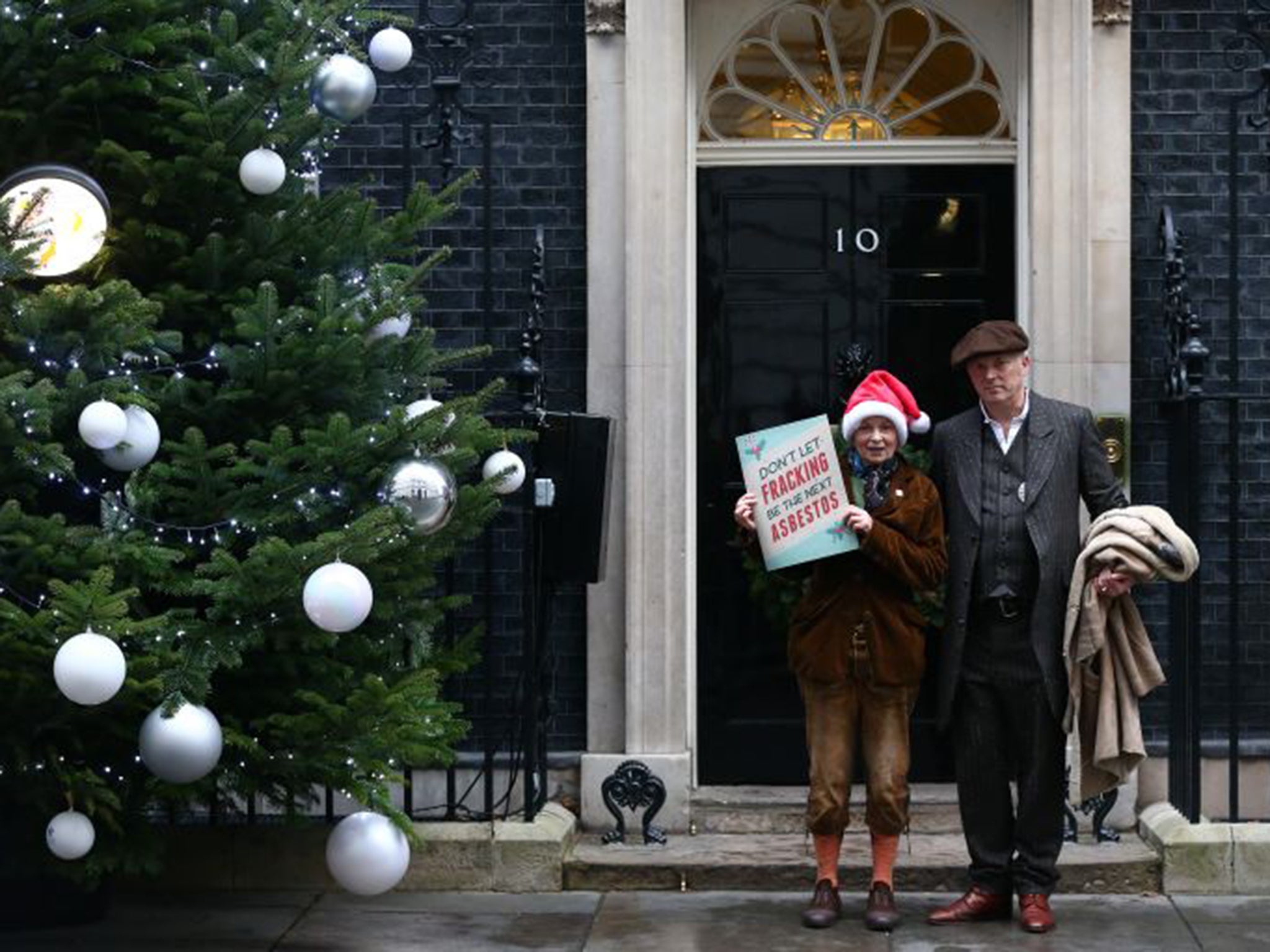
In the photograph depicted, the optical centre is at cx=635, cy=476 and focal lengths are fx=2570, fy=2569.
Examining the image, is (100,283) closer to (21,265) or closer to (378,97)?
(21,265)

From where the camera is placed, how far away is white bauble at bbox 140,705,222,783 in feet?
24.5

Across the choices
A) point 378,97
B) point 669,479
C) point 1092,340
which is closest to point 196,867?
point 669,479

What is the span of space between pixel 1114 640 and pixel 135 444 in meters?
3.24

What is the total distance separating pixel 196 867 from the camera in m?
9.58

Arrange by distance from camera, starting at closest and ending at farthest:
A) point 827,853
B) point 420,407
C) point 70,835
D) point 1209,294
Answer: point 70,835
point 420,407
point 827,853
point 1209,294

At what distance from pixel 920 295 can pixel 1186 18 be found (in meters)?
1.51

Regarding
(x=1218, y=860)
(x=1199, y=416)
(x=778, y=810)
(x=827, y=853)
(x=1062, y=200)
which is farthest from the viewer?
(x=778, y=810)

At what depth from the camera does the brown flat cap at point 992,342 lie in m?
8.57

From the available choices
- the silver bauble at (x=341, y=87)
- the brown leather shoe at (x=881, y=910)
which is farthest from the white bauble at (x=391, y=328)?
the brown leather shoe at (x=881, y=910)

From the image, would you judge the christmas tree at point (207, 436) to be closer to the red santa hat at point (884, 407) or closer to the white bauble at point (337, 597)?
the white bauble at point (337, 597)

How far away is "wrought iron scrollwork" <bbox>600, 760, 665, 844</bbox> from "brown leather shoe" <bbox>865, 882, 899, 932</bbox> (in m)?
1.40

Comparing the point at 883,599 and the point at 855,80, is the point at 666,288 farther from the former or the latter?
the point at 883,599

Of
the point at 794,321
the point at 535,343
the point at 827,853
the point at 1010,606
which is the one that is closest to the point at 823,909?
the point at 827,853

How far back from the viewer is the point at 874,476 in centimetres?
874
